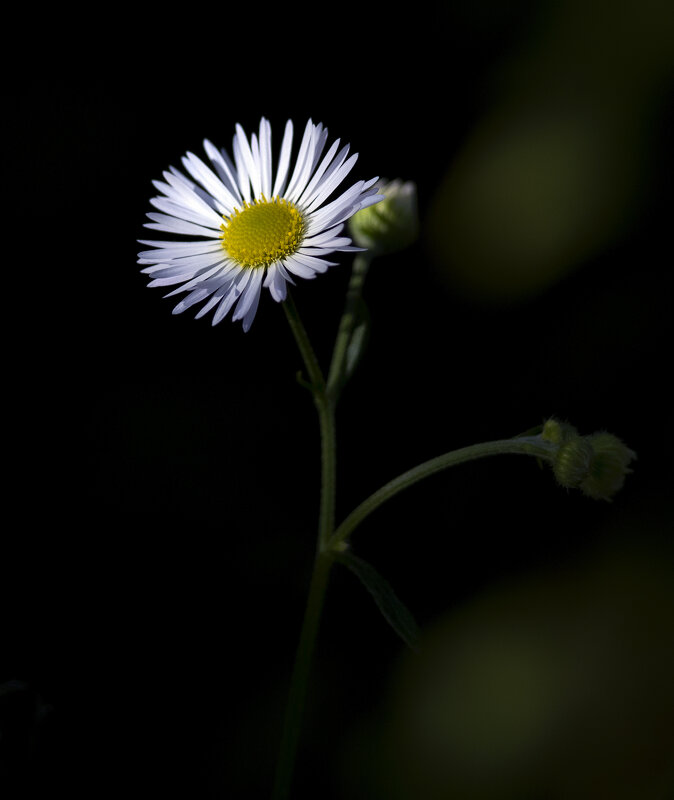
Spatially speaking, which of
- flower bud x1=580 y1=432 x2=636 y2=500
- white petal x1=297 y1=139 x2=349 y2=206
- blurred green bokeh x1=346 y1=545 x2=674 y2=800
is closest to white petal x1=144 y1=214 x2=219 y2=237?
white petal x1=297 y1=139 x2=349 y2=206

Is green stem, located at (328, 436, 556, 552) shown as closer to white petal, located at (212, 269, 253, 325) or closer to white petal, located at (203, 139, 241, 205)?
white petal, located at (212, 269, 253, 325)

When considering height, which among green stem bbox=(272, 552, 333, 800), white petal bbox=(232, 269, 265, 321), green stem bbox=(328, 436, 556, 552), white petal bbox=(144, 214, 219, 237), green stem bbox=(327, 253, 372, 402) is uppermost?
white petal bbox=(144, 214, 219, 237)

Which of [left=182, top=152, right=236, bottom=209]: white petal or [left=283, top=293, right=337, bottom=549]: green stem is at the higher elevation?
[left=182, top=152, right=236, bottom=209]: white petal

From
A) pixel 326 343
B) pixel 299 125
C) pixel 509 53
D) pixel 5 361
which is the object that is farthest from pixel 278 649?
pixel 509 53

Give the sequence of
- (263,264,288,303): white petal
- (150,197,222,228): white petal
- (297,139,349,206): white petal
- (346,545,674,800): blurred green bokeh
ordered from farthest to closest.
Result: (346,545,674,800): blurred green bokeh, (150,197,222,228): white petal, (297,139,349,206): white petal, (263,264,288,303): white petal

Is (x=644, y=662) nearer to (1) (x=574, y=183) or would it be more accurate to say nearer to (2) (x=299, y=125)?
(1) (x=574, y=183)

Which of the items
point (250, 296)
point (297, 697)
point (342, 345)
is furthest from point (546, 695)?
point (250, 296)

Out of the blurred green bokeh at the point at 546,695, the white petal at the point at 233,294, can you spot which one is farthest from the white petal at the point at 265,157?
the blurred green bokeh at the point at 546,695

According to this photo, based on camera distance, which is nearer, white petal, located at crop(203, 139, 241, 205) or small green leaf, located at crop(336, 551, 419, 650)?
small green leaf, located at crop(336, 551, 419, 650)
